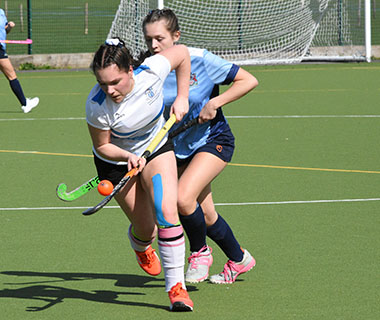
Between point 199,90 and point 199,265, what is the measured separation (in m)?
1.02

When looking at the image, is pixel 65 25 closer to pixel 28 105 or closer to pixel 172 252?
pixel 28 105

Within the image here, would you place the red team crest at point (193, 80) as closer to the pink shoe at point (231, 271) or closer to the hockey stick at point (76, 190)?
the hockey stick at point (76, 190)

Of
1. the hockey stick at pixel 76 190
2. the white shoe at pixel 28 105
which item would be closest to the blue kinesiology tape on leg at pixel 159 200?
the hockey stick at pixel 76 190

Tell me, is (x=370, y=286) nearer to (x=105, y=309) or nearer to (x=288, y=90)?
(x=105, y=309)

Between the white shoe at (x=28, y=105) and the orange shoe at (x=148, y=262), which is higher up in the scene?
the orange shoe at (x=148, y=262)

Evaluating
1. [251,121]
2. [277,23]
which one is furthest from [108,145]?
[277,23]

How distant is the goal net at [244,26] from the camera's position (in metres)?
17.6

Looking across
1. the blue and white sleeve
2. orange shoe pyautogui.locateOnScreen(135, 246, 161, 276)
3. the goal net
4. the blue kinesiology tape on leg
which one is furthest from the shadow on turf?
the goal net

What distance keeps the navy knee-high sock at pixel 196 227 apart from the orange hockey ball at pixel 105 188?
0.69 meters

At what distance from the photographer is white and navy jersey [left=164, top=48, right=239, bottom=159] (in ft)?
16.7

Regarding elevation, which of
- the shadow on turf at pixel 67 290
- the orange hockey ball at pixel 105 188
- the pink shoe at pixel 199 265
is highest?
the orange hockey ball at pixel 105 188

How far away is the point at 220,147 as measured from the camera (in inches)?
200

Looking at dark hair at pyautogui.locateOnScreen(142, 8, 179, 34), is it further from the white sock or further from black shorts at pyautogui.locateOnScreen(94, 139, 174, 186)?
A: the white sock

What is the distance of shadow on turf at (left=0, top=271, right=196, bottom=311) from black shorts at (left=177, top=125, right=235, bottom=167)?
2.43 ft
